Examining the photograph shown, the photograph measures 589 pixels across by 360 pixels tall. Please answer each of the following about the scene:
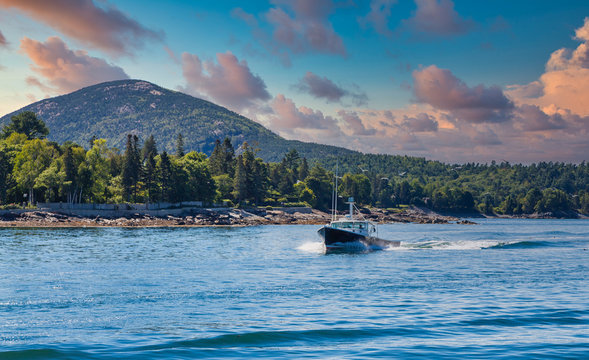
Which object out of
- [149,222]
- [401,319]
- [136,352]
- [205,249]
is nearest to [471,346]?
[401,319]

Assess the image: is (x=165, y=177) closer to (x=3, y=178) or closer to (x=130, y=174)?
(x=130, y=174)

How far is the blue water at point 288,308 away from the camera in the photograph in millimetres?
20141

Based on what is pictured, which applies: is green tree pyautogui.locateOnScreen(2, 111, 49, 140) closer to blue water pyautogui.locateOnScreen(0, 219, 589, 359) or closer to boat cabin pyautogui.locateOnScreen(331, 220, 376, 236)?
blue water pyautogui.locateOnScreen(0, 219, 589, 359)

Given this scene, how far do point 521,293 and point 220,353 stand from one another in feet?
70.3

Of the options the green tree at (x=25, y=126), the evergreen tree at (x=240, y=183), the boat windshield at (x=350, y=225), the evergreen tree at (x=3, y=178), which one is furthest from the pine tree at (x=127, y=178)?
the boat windshield at (x=350, y=225)

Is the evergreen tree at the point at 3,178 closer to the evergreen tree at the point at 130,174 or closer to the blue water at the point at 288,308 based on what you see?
the evergreen tree at the point at 130,174

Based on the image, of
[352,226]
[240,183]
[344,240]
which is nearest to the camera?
[344,240]

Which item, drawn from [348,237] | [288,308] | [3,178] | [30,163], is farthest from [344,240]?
[3,178]

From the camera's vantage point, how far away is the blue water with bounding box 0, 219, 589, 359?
66.1 ft

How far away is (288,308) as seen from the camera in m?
27.8

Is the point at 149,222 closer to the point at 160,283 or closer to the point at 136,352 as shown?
the point at 160,283

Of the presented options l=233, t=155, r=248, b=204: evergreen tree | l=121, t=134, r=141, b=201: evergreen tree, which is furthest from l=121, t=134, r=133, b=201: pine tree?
l=233, t=155, r=248, b=204: evergreen tree

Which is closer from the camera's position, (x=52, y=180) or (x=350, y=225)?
(x=350, y=225)

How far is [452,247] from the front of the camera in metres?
72.9
